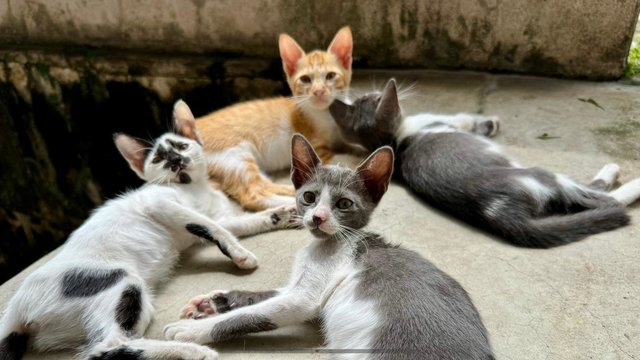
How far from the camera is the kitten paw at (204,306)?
2.14 metres

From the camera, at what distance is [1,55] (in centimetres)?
468

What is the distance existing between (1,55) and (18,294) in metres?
3.46

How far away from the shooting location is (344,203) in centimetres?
216

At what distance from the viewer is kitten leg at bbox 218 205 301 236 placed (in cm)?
282

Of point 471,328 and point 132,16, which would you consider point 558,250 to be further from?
point 132,16

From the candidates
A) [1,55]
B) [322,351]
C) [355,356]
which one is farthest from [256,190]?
[1,55]

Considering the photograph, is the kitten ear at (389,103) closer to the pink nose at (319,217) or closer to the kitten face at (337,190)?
the kitten face at (337,190)

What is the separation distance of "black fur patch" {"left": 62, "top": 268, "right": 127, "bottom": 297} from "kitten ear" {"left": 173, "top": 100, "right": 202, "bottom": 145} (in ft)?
3.23

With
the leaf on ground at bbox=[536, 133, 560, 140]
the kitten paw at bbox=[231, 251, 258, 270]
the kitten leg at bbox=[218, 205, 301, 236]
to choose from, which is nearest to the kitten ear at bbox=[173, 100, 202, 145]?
the kitten leg at bbox=[218, 205, 301, 236]

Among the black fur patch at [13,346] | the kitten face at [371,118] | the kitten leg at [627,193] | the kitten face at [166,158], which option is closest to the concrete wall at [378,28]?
the kitten face at [371,118]

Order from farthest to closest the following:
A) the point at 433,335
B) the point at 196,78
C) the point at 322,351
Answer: the point at 196,78 < the point at 322,351 < the point at 433,335

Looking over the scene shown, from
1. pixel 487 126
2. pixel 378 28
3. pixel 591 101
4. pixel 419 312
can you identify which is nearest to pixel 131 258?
pixel 419 312

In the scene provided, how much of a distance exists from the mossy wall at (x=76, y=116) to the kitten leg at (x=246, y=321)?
8.96ft

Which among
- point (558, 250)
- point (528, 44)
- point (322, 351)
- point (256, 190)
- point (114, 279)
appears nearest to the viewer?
point (322, 351)
